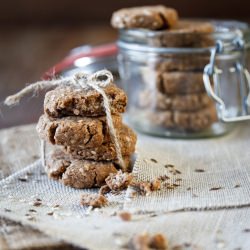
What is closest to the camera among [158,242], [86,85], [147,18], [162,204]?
[158,242]

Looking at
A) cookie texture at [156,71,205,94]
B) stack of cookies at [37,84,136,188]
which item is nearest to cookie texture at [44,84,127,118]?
stack of cookies at [37,84,136,188]

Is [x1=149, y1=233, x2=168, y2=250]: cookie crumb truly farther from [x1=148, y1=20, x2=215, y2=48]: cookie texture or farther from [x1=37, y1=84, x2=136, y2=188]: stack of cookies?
[x1=148, y1=20, x2=215, y2=48]: cookie texture

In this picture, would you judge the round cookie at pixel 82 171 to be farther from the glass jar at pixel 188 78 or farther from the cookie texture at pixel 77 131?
the glass jar at pixel 188 78

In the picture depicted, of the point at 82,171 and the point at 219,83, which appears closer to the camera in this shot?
the point at 82,171

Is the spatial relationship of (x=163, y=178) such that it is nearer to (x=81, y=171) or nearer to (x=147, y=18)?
(x=81, y=171)

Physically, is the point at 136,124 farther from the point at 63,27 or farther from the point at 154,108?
the point at 63,27

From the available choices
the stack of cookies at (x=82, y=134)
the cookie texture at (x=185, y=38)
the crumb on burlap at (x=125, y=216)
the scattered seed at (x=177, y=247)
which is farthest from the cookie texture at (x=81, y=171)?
the cookie texture at (x=185, y=38)

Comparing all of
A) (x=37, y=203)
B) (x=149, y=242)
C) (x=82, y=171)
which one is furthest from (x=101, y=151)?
(x=149, y=242)

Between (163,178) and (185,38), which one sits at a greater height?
(185,38)
